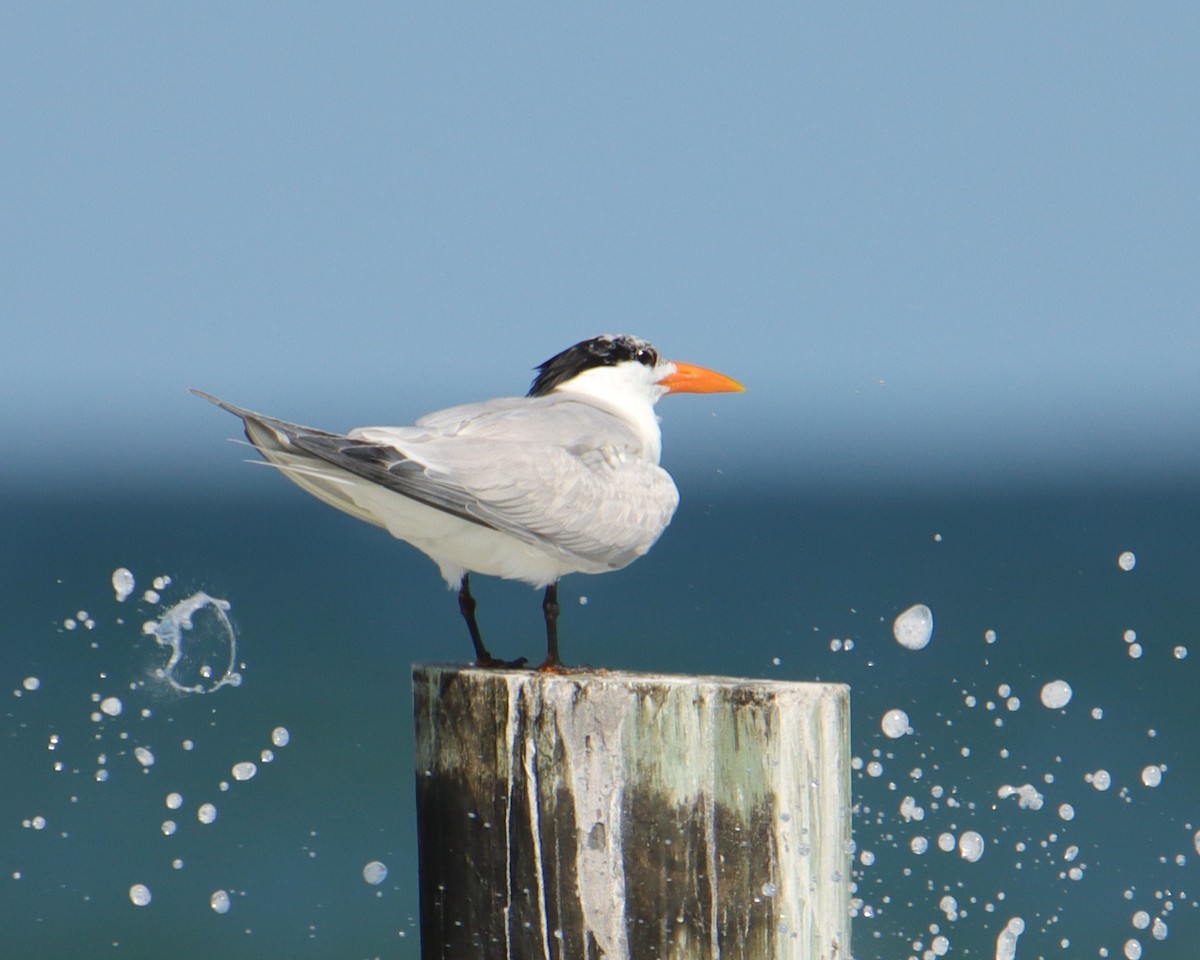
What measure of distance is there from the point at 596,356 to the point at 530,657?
57.1 ft

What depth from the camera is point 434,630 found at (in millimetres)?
27203

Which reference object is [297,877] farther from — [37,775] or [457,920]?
[457,920]

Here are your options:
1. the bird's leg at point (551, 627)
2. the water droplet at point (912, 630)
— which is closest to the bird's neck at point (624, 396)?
the bird's leg at point (551, 627)

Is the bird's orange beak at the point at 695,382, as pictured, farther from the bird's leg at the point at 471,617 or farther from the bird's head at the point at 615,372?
the bird's leg at the point at 471,617

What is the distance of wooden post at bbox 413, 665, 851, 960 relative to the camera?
11.7 feet

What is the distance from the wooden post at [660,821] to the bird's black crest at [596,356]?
218cm

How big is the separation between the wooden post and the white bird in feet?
2.44

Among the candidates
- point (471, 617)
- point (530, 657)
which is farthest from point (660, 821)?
point (530, 657)

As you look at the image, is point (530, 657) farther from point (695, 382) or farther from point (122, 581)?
point (695, 382)

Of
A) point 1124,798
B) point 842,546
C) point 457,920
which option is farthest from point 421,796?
point 842,546

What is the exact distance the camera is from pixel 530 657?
75.0 feet

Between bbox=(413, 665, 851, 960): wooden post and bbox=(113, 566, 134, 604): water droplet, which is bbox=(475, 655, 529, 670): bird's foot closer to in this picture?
bbox=(413, 665, 851, 960): wooden post

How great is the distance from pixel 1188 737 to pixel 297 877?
9962mm

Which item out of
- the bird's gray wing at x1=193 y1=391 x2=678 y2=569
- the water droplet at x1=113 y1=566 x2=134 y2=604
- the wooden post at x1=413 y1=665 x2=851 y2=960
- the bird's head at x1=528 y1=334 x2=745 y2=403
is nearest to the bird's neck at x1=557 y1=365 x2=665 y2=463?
the bird's head at x1=528 y1=334 x2=745 y2=403
